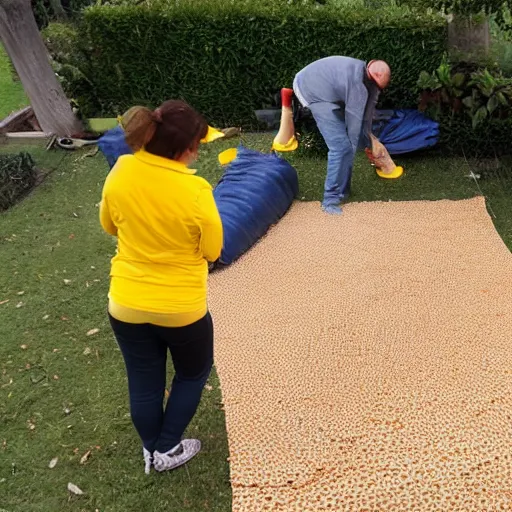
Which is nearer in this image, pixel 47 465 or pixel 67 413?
pixel 47 465

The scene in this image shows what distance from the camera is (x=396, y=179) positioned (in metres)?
5.80

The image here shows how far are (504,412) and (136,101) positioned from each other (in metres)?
5.85

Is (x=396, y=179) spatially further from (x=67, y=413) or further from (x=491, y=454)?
(x=67, y=413)

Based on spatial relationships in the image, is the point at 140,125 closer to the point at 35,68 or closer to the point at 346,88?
the point at 346,88

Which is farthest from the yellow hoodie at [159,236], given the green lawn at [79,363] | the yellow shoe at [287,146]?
the yellow shoe at [287,146]

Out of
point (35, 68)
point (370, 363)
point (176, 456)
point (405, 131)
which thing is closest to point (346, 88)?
point (405, 131)

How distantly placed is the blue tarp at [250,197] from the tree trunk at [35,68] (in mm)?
2857

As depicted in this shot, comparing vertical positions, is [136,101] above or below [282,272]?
above

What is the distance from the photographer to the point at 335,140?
203 inches

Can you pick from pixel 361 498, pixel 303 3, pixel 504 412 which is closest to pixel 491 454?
pixel 504 412

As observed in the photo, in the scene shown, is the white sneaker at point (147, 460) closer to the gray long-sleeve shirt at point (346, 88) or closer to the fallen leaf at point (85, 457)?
the fallen leaf at point (85, 457)

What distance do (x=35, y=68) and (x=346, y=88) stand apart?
3903 millimetres

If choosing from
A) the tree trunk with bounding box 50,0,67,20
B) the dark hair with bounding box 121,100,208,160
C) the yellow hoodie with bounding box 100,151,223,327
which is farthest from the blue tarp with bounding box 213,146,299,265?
the tree trunk with bounding box 50,0,67,20

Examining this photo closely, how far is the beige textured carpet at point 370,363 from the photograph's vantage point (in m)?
2.68
